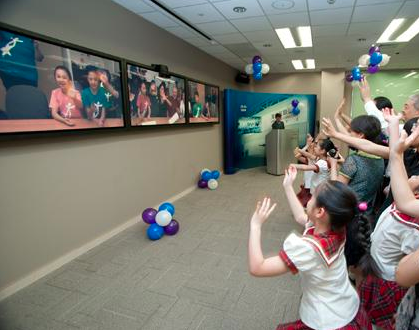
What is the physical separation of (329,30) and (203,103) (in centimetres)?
249

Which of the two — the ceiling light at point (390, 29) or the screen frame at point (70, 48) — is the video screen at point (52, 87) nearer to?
the screen frame at point (70, 48)

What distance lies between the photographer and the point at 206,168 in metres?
5.77

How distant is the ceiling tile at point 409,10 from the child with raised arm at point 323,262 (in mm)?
3550

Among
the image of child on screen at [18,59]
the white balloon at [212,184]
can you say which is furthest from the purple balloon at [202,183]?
the image of child on screen at [18,59]

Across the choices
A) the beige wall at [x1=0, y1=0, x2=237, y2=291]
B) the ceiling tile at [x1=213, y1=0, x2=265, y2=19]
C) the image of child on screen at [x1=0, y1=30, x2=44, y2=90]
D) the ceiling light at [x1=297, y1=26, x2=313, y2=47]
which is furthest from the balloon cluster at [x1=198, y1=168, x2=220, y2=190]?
the image of child on screen at [x1=0, y1=30, x2=44, y2=90]

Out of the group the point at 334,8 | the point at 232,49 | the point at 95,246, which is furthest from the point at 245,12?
the point at 95,246

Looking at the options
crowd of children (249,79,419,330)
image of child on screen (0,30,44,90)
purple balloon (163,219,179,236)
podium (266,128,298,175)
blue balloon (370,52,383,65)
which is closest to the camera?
crowd of children (249,79,419,330)

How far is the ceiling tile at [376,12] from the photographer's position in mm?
3295

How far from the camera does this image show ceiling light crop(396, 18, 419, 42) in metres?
4.08

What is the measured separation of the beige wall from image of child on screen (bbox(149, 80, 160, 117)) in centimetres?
29

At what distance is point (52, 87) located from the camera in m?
2.35

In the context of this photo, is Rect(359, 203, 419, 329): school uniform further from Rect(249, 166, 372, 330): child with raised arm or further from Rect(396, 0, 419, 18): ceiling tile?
Rect(396, 0, 419, 18): ceiling tile

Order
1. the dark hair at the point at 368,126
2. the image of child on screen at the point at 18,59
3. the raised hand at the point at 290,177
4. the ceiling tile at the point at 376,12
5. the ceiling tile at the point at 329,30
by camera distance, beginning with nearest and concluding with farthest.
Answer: the raised hand at the point at 290,177, the dark hair at the point at 368,126, the image of child on screen at the point at 18,59, the ceiling tile at the point at 376,12, the ceiling tile at the point at 329,30

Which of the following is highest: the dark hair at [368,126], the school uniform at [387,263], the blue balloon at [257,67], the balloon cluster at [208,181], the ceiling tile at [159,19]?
the ceiling tile at [159,19]
